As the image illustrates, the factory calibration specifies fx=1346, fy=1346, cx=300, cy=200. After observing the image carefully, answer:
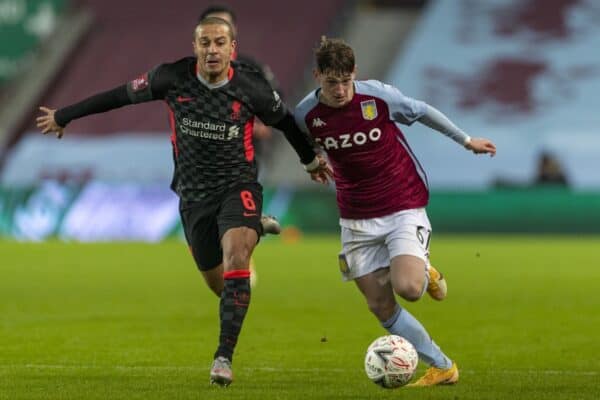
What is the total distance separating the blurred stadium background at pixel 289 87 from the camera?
25641 mm

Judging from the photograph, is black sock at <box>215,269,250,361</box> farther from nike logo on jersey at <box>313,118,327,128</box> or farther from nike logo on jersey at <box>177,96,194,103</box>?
nike logo on jersey at <box>177,96,194,103</box>

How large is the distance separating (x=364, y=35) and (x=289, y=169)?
5105 millimetres

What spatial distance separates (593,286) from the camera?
14.4 metres

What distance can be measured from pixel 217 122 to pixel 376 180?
97 cm

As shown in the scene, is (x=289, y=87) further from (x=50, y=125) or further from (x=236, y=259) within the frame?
(x=236, y=259)

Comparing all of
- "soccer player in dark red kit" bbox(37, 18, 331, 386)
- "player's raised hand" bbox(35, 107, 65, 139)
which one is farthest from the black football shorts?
"player's raised hand" bbox(35, 107, 65, 139)

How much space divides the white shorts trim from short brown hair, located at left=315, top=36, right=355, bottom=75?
0.91m

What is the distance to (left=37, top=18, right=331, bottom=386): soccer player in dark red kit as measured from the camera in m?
7.64

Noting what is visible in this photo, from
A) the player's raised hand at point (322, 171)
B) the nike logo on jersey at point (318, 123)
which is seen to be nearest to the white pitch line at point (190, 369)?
the player's raised hand at point (322, 171)

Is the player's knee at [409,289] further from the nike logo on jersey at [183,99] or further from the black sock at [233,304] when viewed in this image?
the nike logo on jersey at [183,99]

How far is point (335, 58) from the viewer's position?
23.7 ft

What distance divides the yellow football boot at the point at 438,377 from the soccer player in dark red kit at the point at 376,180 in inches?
6.7

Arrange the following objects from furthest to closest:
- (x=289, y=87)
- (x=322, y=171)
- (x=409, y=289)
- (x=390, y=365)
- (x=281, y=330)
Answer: (x=289, y=87), (x=281, y=330), (x=322, y=171), (x=409, y=289), (x=390, y=365)

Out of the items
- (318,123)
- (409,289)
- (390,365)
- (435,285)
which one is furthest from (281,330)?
A: (390,365)
